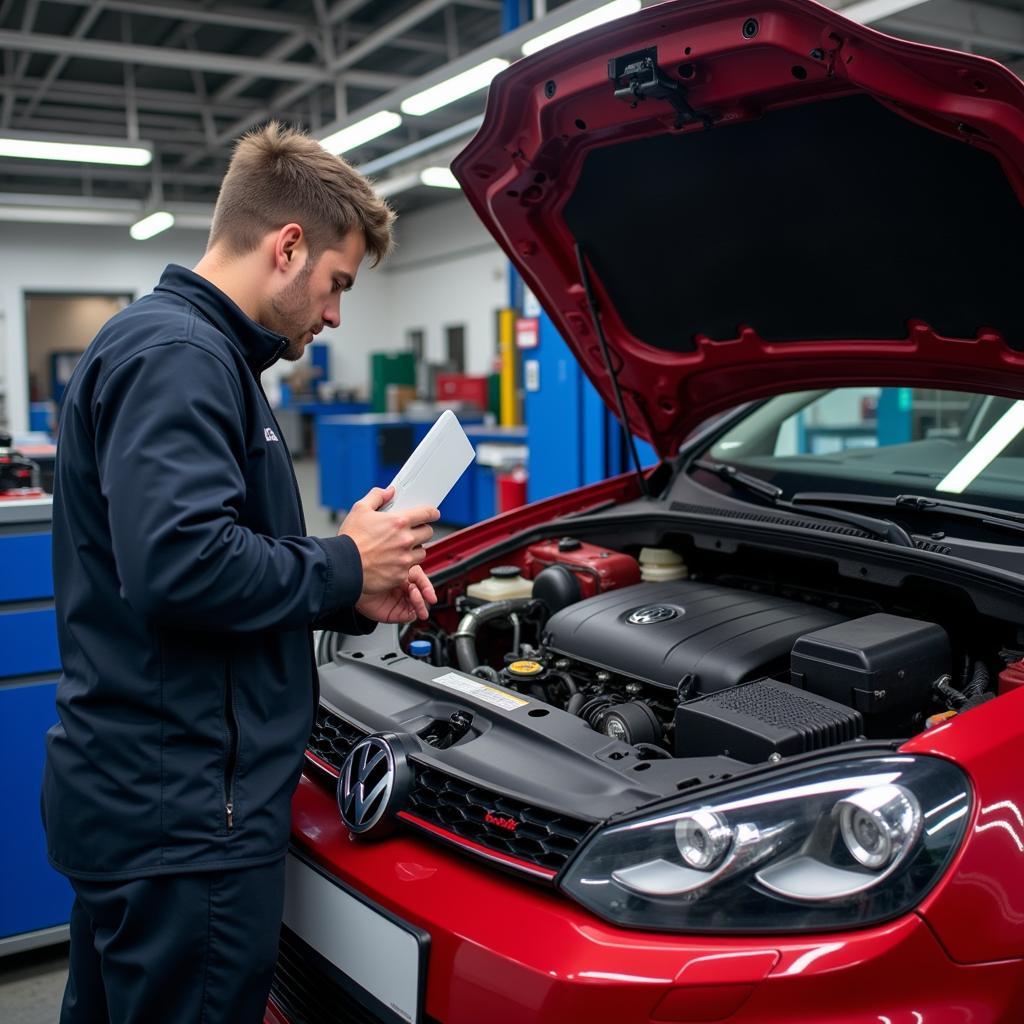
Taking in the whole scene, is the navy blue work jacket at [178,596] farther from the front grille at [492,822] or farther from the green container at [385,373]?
the green container at [385,373]

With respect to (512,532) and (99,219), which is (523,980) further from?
(99,219)

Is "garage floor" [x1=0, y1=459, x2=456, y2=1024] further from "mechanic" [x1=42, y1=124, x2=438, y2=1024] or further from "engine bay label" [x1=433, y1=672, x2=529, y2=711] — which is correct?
"engine bay label" [x1=433, y1=672, x2=529, y2=711]

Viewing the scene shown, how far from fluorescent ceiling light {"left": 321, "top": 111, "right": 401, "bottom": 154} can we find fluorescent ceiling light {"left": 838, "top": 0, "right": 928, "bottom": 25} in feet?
11.4

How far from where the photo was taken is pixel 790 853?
1058 millimetres

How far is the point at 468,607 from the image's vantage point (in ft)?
6.90

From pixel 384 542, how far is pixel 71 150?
28.8 feet

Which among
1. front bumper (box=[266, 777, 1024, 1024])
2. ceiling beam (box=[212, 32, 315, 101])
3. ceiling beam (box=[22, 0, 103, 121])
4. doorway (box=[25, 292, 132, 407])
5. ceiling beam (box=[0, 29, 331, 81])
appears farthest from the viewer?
doorway (box=[25, 292, 132, 407])

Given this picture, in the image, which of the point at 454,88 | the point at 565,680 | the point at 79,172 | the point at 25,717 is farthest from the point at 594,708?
the point at 79,172

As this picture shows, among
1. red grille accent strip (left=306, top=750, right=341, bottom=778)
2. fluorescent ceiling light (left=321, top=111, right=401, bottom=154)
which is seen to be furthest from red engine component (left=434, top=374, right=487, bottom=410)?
red grille accent strip (left=306, top=750, right=341, bottom=778)

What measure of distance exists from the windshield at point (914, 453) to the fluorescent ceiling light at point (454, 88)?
13.5 feet

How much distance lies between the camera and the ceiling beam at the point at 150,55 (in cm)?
727

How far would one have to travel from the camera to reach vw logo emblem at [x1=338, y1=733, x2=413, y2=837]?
4.24 feet

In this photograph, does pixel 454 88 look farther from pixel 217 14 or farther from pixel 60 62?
pixel 60 62

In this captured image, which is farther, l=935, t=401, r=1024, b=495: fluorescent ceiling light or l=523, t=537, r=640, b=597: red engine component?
l=523, t=537, r=640, b=597: red engine component
